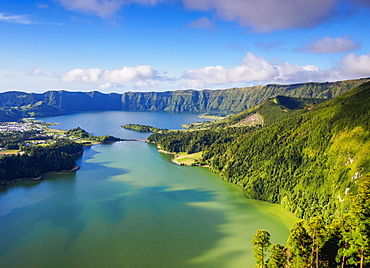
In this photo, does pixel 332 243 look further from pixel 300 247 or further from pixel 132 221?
pixel 132 221

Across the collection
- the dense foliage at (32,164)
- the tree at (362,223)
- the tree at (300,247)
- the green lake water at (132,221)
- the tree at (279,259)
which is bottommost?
the green lake water at (132,221)

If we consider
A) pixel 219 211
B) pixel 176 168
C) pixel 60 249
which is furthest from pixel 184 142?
pixel 60 249

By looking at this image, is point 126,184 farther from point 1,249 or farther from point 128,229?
point 1,249

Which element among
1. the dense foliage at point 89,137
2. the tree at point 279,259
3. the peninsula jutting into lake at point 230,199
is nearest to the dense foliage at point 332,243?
the tree at point 279,259

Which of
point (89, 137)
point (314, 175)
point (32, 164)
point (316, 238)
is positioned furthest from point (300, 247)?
point (89, 137)

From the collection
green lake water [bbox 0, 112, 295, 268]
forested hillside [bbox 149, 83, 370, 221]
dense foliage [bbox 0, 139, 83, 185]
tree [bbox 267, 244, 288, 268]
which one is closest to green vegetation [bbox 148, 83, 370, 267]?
forested hillside [bbox 149, 83, 370, 221]

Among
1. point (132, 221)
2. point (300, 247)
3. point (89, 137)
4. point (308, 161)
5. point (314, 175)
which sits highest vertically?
point (308, 161)

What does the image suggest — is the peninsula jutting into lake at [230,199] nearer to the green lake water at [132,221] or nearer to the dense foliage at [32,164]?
the green lake water at [132,221]

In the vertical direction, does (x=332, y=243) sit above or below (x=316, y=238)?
below
